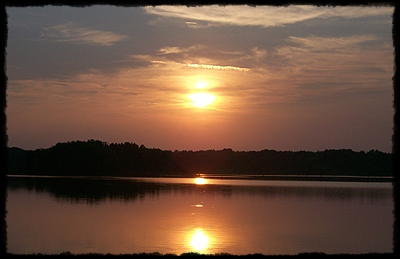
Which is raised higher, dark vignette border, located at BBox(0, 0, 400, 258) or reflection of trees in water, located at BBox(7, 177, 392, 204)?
dark vignette border, located at BBox(0, 0, 400, 258)

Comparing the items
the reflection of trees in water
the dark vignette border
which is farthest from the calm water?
the dark vignette border

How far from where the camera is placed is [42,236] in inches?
704

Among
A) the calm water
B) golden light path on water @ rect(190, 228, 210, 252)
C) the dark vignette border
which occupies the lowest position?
the calm water

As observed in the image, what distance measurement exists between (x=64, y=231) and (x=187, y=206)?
13453mm

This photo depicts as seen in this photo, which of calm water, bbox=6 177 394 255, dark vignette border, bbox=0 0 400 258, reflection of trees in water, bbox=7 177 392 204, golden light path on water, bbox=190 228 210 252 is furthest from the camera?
reflection of trees in water, bbox=7 177 392 204

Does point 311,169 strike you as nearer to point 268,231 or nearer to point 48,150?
point 48,150

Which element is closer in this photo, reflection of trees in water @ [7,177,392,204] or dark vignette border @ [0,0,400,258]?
dark vignette border @ [0,0,400,258]

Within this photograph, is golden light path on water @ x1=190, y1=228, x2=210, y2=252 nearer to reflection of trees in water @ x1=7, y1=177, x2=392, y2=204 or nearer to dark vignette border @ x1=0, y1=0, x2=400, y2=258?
dark vignette border @ x1=0, y1=0, x2=400, y2=258
